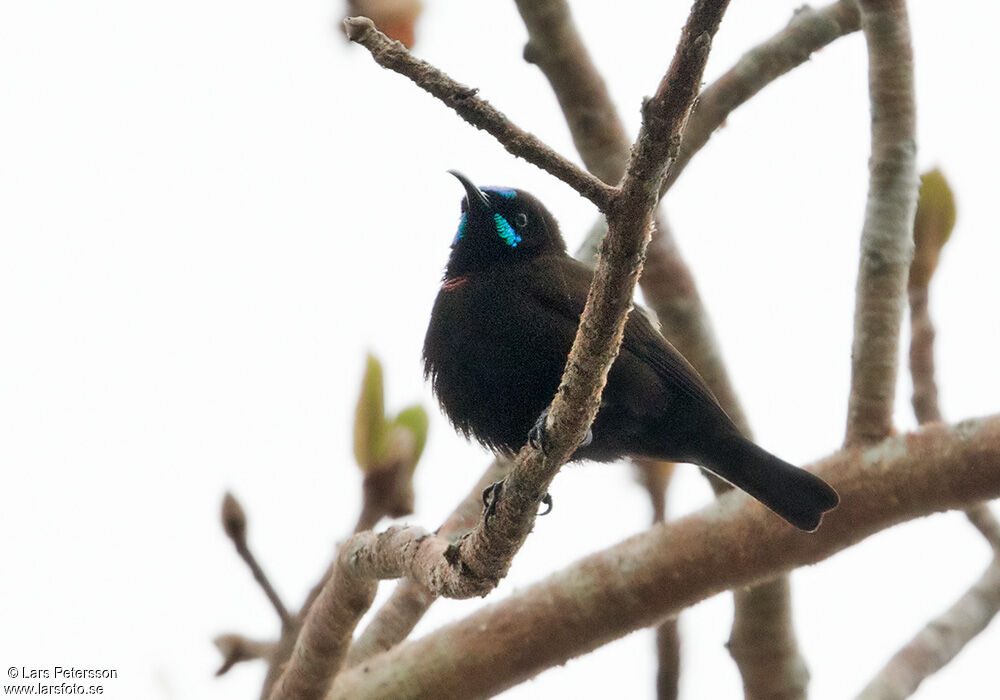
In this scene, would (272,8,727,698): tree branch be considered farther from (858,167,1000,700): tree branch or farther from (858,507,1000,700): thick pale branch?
(858,167,1000,700): tree branch

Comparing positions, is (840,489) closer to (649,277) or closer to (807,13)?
(649,277)

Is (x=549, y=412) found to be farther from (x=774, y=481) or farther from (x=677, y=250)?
(x=677, y=250)

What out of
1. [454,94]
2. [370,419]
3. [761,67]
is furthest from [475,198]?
[454,94]

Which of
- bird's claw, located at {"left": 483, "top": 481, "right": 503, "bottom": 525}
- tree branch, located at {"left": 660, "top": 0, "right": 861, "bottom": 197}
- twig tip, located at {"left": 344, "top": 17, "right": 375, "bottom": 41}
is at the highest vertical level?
tree branch, located at {"left": 660, "top": 0, "right": 861, "bottom": 197}

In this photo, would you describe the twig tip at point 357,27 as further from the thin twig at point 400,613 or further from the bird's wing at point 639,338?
the thin twig at point 400,613

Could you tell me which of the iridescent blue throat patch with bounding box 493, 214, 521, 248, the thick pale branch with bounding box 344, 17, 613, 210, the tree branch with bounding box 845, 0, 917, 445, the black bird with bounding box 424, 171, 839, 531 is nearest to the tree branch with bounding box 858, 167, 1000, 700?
the tree branch with bounding box 845, 0, 917, 445

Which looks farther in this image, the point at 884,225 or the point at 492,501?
the point at 884,225

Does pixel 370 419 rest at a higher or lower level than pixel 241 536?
higher
